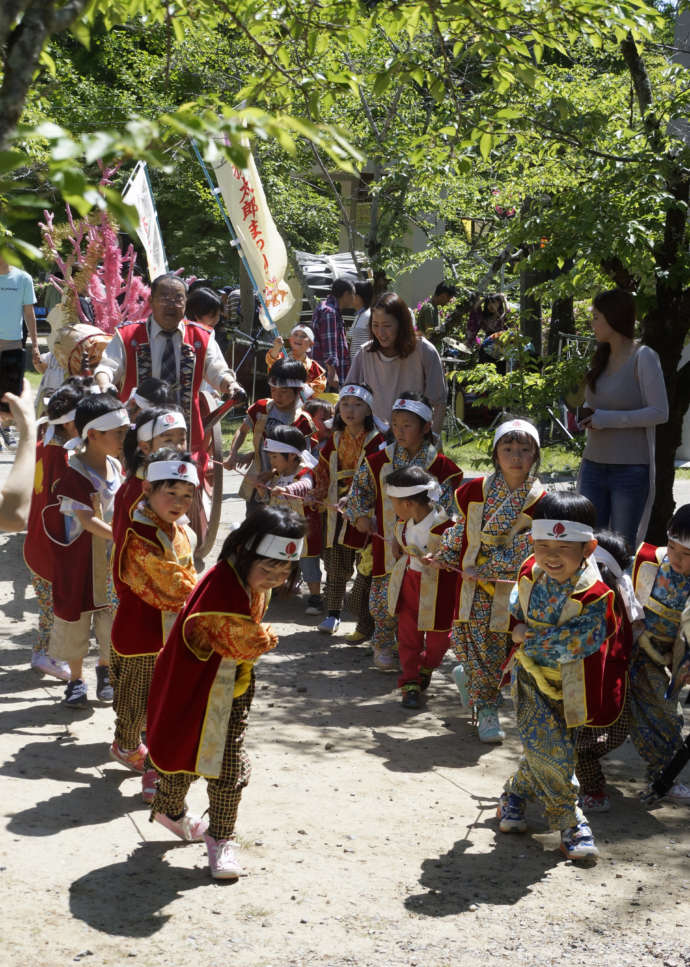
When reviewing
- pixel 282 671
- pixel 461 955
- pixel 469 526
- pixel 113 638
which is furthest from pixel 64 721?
pixel 461 955

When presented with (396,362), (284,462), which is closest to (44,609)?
(284,462)

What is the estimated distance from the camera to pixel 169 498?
4582 millimetres

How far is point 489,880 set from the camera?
4188 millimetres

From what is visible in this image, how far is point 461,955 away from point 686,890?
0.96 meters

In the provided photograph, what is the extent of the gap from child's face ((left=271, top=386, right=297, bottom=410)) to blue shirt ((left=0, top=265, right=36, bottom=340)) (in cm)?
379

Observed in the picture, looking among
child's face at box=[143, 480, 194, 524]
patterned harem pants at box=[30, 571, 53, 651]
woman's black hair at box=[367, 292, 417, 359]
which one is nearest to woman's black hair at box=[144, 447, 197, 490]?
child's face at box=[143, 480, 194, 524]

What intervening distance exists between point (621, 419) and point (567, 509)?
2119mm

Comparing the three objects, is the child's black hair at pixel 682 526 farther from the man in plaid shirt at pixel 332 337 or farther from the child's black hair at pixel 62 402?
the man in plaid shirt at pixel 332 337

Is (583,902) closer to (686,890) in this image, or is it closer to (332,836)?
(686,890)

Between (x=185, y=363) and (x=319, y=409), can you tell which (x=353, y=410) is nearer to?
(x=319, y=409)

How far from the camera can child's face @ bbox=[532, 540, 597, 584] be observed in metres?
4.34

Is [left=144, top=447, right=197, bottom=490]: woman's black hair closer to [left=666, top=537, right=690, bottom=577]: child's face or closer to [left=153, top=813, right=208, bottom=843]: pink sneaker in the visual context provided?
[left=153, top=813, right=208, bottom=843]: pink sneaker

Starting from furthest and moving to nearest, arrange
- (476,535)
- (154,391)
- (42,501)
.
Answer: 1. (154,391)
2. (42,501)
3. (476,535)

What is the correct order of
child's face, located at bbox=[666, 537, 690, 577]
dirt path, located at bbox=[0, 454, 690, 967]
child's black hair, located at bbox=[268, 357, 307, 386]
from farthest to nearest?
child's black hair, located at bbox=[268, 357, 307, 386]
child's face, located at bbox=[666, 537, 690, 577]
dirt path, located at bbox=[0, 454, 690, 967]
